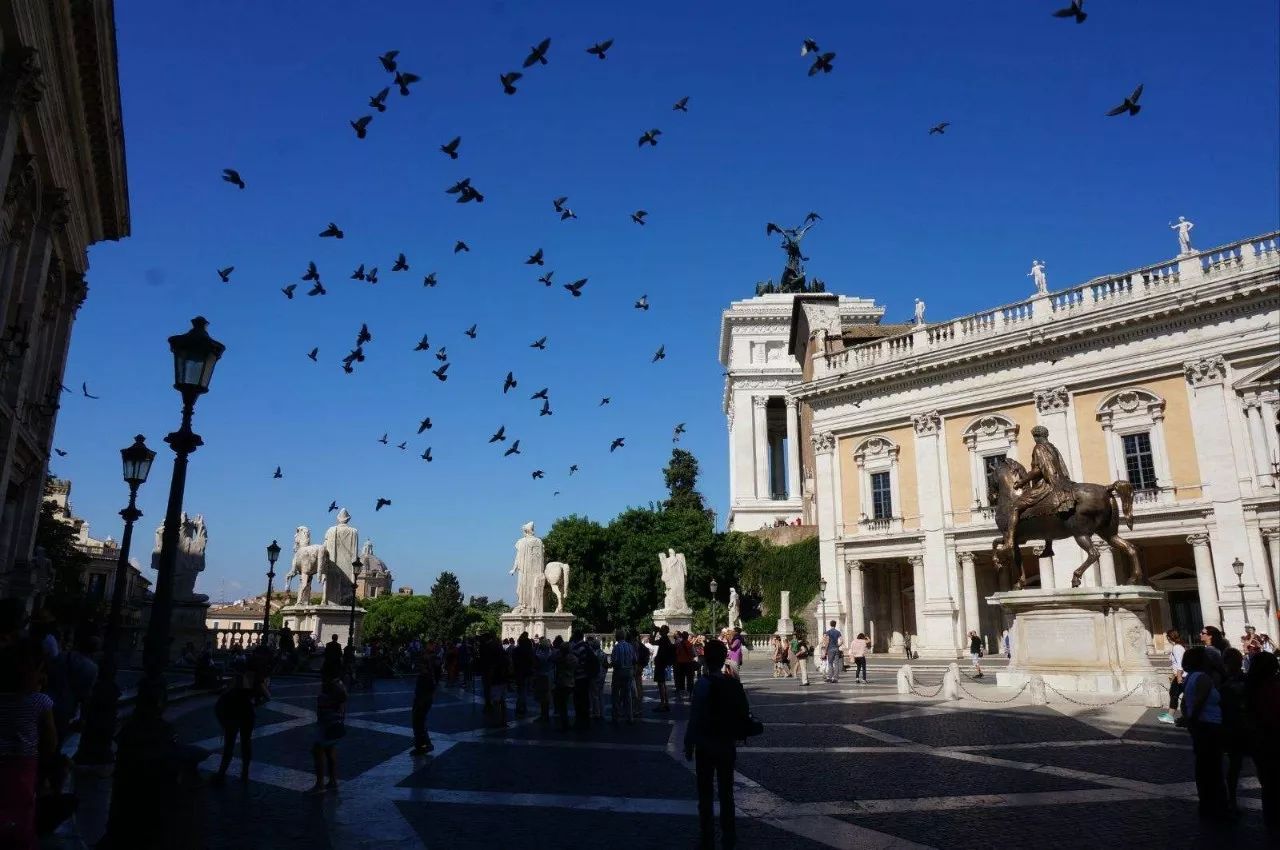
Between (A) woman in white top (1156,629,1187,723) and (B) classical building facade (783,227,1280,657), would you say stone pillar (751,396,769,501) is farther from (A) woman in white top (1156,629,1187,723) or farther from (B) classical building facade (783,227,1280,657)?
(A) woman in white top (1156,629,1187,723)

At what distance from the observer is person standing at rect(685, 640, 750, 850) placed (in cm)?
596

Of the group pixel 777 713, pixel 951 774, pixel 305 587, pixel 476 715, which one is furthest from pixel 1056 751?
pixel 305 587

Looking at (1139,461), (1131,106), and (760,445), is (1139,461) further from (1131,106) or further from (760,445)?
(760,445)

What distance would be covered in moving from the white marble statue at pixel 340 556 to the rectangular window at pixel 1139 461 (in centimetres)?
2833

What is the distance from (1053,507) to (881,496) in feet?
70.5

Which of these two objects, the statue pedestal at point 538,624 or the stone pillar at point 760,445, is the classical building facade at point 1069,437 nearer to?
the statue pedestal at point 538,624

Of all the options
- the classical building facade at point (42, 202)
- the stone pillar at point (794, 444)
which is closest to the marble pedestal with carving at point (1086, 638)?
the classical building facade at point (42, 202)

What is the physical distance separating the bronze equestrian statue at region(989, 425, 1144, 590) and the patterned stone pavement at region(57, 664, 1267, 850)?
3525 mm

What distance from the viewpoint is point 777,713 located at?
1511cm

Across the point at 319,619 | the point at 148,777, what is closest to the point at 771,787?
the point at 148,777

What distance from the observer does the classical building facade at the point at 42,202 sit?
1309 centimetres

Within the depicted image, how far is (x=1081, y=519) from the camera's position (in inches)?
630

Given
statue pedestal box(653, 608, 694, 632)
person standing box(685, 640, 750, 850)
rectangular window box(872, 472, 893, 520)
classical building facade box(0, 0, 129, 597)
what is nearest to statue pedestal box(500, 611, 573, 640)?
statue pedestal box(653, 608, 694, 632)

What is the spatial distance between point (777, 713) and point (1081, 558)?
21132 mm
